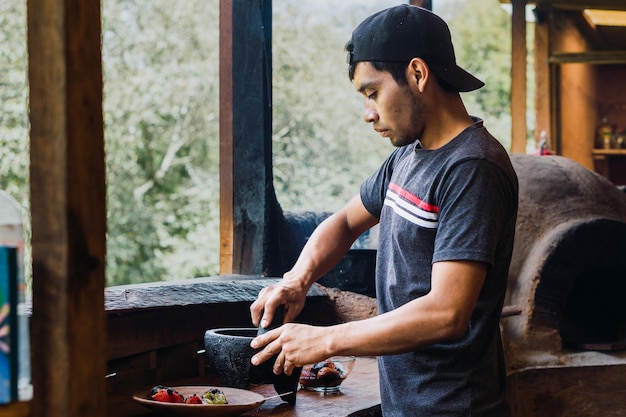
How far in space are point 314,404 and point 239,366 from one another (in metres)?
0.30

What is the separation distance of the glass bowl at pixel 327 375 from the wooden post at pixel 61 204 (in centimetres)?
137

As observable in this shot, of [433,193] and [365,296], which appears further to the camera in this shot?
[365,296]

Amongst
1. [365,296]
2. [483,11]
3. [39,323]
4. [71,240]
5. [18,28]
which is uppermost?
[483,11]

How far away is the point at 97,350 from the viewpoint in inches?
55.6

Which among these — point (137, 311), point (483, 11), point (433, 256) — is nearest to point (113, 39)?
point (483, 11)

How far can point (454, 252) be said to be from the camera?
198 cm

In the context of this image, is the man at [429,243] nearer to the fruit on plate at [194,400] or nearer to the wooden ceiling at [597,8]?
the fruit on plate at [194,400]

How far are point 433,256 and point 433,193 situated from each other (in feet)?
0.51

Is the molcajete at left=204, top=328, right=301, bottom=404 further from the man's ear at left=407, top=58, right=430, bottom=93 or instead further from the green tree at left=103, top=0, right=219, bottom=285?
the green tree at left=103, top=0, right=219, bottom=285

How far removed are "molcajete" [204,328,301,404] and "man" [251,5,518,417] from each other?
0.09 metres

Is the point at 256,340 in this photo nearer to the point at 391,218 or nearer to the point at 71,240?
the point at 391,218

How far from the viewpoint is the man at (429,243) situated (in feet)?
6.50

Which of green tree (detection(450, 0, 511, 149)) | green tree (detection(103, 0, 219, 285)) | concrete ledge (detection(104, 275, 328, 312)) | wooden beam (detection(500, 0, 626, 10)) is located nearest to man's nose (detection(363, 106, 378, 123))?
concrete ledge (detection(104, 275, 328, 312))

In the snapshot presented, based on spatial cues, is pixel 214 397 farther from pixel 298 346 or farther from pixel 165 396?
pixel 298 346
